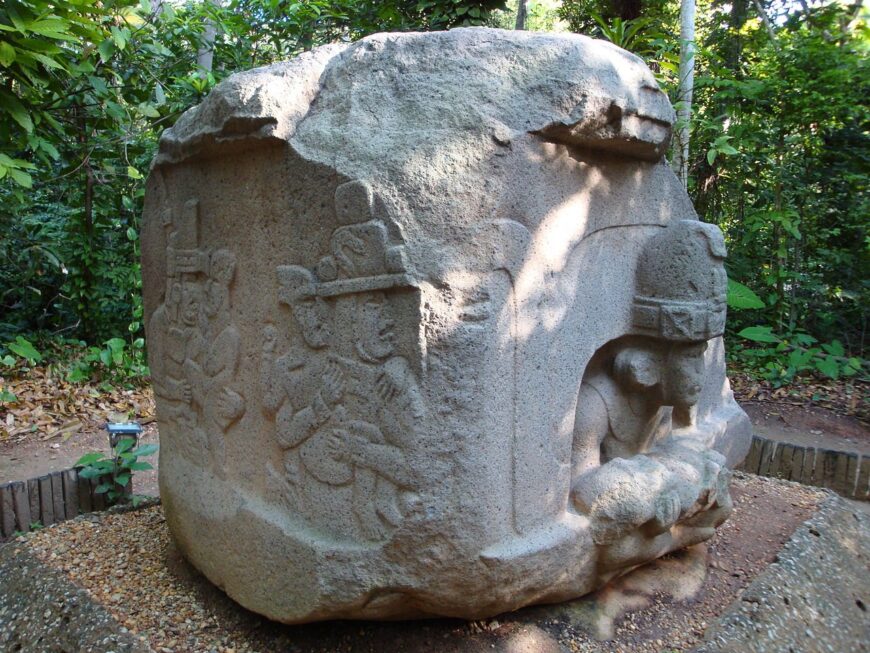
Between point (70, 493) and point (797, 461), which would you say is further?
point (797, 461)

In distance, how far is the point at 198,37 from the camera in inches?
210

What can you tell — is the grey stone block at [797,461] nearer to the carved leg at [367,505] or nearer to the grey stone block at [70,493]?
the carved leg at [367,505]

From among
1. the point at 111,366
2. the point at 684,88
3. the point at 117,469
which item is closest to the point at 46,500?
the point at 117,469

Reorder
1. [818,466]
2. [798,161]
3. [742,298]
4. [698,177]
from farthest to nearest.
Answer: [698,177] < [798,161] < [742,298] < [818,466]

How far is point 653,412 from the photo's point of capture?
2320mm

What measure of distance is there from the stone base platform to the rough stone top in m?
1.27

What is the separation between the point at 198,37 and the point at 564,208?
15.1 ft

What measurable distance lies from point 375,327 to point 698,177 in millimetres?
6331

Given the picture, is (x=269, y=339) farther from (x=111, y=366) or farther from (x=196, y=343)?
(x=111, y=366)

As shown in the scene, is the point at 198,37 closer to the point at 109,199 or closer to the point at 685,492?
the point at 109,199

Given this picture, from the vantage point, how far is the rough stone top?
5.72 ft

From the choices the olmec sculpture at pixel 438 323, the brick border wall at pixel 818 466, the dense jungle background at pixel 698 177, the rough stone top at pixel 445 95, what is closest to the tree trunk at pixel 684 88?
the dense jungle background at pixel 698 177

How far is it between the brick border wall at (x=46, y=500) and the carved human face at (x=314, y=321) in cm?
198

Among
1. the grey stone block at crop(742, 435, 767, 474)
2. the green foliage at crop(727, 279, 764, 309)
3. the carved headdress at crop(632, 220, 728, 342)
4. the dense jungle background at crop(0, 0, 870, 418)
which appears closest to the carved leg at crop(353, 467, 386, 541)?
the carved headdress at crop(632, 220, 728, 342)
